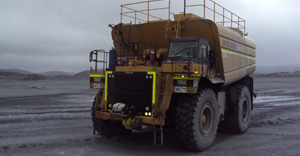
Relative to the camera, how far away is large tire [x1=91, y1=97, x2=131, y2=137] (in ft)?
23.8

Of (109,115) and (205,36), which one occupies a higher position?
(205,36)

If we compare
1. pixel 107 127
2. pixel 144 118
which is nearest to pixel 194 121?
pixel 144 118

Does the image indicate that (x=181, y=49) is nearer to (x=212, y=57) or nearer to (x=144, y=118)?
(x=212, y=57)

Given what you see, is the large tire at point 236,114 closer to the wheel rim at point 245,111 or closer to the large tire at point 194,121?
the wheel rim at point 245,111

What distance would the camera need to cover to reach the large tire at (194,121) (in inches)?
244

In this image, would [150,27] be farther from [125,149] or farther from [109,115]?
[125,149]

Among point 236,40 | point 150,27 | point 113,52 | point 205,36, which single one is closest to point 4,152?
point 113,52

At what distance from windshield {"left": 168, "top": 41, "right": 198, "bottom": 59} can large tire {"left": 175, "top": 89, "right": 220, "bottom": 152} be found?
0.98 meters

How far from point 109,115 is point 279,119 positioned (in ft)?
24.7

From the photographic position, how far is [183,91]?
6164 mm

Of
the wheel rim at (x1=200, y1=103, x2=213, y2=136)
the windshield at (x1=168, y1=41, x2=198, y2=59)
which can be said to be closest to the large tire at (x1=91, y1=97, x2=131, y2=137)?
the wheel rim at (x1=200, y1=103, x2=213, y2=136)

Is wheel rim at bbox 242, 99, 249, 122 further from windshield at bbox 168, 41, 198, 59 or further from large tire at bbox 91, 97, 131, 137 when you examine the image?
large tire at bbox 91, 97, 131, 137

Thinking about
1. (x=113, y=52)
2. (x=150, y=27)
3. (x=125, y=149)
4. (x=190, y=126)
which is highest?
(x=150, y=27)

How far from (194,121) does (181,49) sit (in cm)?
192
